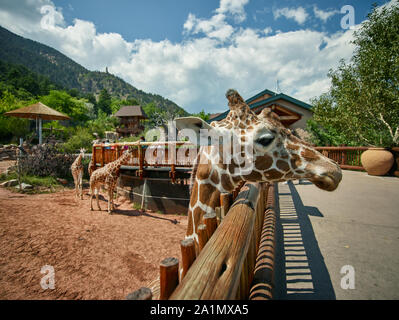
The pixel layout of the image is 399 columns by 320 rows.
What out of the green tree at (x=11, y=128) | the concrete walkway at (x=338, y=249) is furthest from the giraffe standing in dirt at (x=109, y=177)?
the green tree at (x=11, y=128)

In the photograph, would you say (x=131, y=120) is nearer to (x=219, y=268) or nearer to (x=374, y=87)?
(x=374, y=87)

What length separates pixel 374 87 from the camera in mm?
12047

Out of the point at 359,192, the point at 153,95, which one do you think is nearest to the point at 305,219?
the point at 359,192

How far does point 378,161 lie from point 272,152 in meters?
10.7

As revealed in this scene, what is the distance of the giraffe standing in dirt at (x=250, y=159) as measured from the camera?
200cm

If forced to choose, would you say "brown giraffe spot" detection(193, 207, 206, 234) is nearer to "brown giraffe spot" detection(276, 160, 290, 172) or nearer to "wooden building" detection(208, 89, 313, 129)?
"brown giraffe spot" detection(276, 160, 290, 172)

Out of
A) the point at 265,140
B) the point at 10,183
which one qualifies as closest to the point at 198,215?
the point at 265,140

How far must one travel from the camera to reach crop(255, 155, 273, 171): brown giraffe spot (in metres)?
2.11

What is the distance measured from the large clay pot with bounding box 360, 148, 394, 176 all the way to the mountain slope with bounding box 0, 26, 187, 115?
398ft

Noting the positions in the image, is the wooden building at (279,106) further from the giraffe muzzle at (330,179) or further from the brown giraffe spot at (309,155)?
the giraffe muzzle at (330,179)

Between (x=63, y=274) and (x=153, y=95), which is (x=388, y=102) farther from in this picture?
(x=153, y=95)

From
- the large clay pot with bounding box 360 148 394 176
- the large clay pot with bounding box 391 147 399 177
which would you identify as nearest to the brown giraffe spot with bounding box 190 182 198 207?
the large clay pot with bounding box 360 148 394 176

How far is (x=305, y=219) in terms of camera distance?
4461 mm

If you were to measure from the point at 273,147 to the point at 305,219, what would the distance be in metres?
3.23
